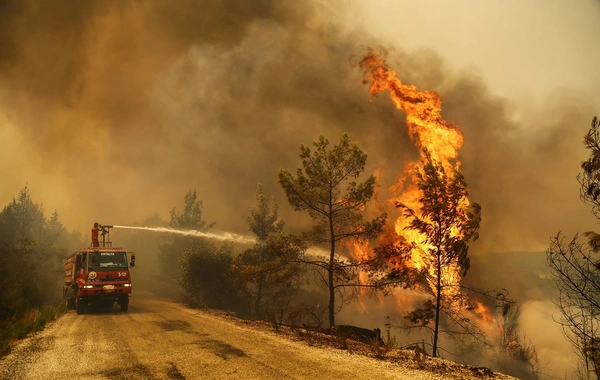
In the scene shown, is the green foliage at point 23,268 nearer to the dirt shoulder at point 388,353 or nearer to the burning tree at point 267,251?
the burning tree at point 267,251

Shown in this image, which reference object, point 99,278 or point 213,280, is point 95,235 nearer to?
point 99,278

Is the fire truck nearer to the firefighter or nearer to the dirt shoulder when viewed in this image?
the firefighter

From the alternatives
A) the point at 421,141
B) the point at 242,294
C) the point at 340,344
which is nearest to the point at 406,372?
the point at 340,344

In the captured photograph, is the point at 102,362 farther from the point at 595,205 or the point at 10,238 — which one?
the point at 10,238

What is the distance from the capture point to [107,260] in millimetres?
20344

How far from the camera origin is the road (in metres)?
8.67

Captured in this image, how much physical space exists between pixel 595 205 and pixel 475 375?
5249 millimetres

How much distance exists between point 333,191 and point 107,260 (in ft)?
44.9

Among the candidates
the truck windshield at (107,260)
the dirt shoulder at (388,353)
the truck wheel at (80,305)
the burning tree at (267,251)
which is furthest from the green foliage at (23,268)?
the dirt shoulder at (388,353)

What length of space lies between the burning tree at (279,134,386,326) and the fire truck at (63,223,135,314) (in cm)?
1038

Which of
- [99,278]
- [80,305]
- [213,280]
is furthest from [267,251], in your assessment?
[80,305]

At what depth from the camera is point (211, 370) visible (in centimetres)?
883

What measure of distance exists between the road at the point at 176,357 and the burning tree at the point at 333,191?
5730 mm

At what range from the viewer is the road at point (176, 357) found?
867 centimetres
